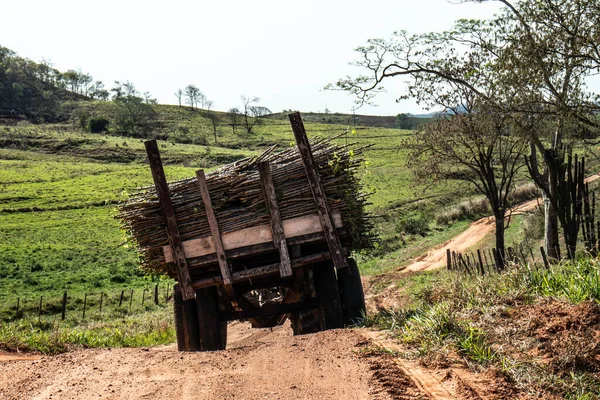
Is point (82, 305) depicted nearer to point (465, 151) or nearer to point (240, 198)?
point (465, 151)

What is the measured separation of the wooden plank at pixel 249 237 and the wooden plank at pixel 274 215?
0.10m

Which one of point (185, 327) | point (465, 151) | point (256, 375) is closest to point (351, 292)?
point (185, 327)

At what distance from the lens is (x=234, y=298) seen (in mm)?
8711

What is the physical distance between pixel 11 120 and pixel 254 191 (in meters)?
115

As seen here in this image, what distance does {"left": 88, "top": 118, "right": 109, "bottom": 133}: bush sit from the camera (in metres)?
101

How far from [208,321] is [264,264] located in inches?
43.3

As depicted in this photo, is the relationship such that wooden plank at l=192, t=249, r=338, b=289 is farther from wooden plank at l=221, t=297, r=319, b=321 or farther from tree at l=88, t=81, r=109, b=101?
tree at l=88, t=81, r=109, b=101

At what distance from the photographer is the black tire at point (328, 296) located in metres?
8.37

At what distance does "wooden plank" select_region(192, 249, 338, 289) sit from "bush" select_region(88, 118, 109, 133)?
320ft

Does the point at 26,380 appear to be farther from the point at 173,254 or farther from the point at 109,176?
the point at 109,176

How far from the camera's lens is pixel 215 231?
314 inches

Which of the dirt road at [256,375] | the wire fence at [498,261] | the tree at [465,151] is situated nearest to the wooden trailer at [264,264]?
the dirt road at [256,375]

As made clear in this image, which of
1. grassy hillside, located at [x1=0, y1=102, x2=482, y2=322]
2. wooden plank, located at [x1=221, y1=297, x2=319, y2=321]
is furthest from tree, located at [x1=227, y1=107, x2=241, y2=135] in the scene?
wooden plank, located at [x1=221, y1=297, x2=319, y2=321]

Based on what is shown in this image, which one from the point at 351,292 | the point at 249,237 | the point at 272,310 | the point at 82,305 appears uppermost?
the point at 249,237
